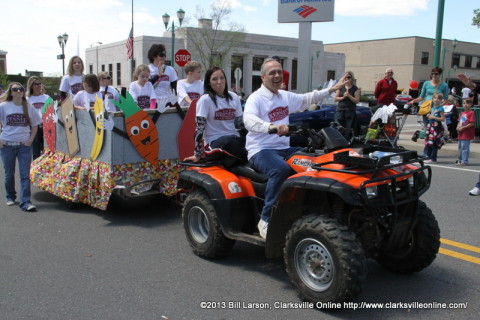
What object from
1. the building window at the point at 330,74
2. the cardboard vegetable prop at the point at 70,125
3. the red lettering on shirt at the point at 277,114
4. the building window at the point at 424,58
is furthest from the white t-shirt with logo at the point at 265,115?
the building window at the point at 424,58

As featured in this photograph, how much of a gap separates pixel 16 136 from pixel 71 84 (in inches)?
57.9

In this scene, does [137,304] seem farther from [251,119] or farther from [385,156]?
[385,156]

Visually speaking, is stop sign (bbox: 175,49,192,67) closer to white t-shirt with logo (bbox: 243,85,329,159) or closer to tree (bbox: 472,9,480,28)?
white t-shirt with logo (bbox: 243,85,329,159)

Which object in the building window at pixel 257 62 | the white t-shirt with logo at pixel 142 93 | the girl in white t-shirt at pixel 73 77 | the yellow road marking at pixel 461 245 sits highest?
the building window at pixel 257 62

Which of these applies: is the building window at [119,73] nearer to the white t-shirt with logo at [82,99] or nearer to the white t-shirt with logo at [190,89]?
the white t-shirt with logo at [190,89]

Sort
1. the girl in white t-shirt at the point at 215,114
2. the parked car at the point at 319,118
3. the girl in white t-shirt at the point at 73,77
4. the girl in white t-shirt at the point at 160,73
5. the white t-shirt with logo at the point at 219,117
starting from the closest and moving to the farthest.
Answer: the girl in white t-shirt at the point at 215,114 < the white t-shirt with logo at the point at 219,117 < the girl in white t-shirt at the point at 73,77 < the girl in white t-shirt at the point at 160,73 < the parked car at the point at 319,118

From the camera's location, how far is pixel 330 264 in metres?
3.40

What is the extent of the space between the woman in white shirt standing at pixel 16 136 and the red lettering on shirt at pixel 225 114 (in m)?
3.32

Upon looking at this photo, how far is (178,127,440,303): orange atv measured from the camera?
3279 millimetres

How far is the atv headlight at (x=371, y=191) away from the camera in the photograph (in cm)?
337

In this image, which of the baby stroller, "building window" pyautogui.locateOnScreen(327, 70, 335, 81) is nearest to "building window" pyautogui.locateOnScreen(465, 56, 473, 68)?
"building window" pyautogui.locateOnScreen(327, 70, 335, 81)

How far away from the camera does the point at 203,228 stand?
15.6 feet

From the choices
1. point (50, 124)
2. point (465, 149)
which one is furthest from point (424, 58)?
point (50, 124)

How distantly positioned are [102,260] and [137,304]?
3.76ft
